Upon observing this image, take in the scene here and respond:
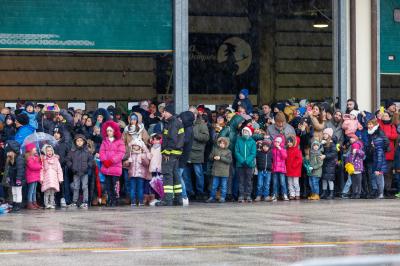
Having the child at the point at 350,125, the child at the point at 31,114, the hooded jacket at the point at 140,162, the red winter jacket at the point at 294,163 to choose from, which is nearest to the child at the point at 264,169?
the red winter jacket at the point at 294,163

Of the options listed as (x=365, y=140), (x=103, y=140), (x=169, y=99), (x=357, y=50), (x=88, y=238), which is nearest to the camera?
(x=88, y=238)

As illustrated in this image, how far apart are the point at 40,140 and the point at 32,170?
0.74m

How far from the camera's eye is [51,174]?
60.7 ft

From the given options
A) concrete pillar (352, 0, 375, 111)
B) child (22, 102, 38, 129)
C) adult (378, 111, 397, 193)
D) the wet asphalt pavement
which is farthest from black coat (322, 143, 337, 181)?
child (22, 102, 38, 129)

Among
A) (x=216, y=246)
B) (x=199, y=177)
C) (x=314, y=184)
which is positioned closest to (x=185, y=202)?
(x=199, y=177)

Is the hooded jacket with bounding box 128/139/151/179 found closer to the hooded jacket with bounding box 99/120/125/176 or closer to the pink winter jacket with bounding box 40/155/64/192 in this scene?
the hooded jacket with bounding box 99/120/125/176

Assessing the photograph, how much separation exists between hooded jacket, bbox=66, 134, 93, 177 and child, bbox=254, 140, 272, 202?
11.9ft

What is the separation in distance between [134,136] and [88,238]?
23.8 ft

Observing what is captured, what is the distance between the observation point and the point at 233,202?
20.2 m

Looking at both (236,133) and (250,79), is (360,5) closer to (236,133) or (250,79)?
(250,79)

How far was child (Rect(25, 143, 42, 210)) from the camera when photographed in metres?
18.4

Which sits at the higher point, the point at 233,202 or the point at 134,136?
the point at 134,136

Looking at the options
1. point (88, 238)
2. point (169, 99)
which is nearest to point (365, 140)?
point (169, 99)

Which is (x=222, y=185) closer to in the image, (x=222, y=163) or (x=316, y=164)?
(x=222, y=163)
